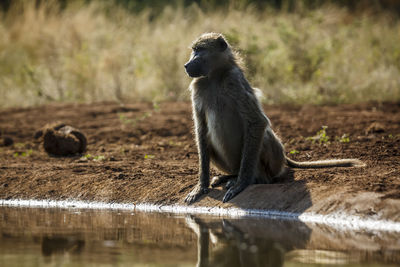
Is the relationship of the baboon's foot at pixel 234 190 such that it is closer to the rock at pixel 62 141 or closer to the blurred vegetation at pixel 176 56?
the rock at pixel 62 141

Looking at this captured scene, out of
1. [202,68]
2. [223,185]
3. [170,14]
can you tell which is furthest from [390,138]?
[170,14]

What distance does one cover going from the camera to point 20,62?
1526 centimetres

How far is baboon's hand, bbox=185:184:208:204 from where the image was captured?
6125 mm

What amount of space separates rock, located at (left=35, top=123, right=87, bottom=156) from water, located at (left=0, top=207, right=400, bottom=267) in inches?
126

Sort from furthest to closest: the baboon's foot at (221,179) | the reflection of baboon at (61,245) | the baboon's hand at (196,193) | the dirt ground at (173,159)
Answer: the baboon's foot at (221,179) → the baboon's hand at (196,193) → the dirt ground at (173,159) → the reflection of baboon at (61,245)

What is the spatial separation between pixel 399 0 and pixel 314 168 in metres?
18.9

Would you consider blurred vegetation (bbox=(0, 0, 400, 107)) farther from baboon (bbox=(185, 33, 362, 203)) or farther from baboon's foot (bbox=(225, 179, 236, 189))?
baboon's foot (bbox=(225, 179, 236, 189))

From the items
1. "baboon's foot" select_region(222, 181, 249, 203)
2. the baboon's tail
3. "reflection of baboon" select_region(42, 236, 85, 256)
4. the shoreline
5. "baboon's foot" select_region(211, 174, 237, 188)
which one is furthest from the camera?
the baboon's tail

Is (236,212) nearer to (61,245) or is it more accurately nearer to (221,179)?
(221,179)

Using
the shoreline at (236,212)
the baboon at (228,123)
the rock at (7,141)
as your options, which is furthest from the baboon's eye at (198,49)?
the rock at (7,141)

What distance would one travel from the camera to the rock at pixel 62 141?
8859 millimetres

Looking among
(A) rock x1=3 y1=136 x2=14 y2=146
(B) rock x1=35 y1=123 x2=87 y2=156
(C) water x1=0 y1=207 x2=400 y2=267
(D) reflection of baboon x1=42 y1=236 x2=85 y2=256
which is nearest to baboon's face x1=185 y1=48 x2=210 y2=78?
(C) water x1=0 y1=207 x2=400 y2=267

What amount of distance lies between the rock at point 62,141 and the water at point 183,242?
10.5 feet

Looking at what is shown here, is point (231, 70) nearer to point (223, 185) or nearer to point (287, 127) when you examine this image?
point (223, 185)
